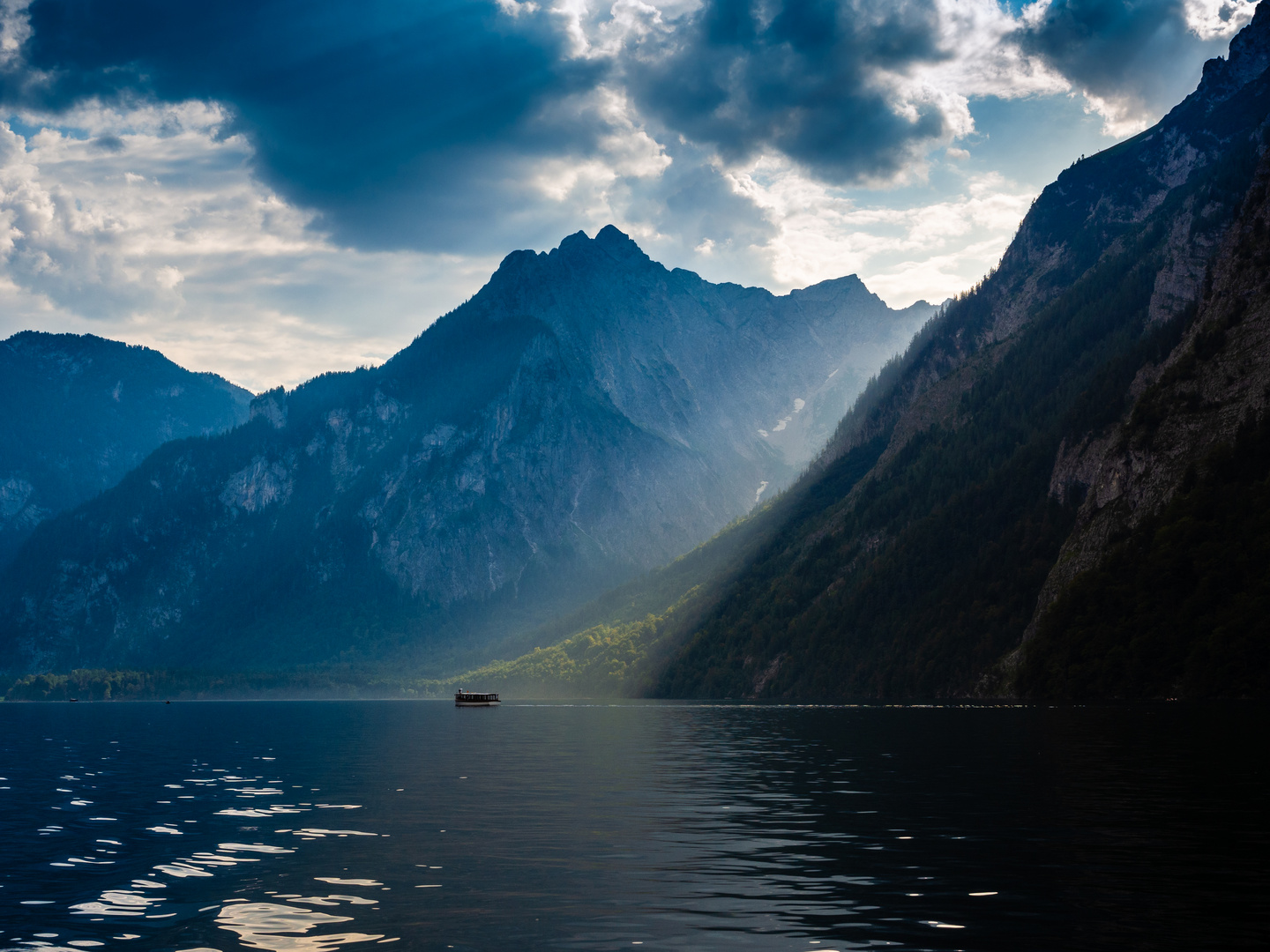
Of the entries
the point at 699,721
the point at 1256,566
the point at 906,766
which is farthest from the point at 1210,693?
the point at 906,766

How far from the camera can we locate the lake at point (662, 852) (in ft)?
101

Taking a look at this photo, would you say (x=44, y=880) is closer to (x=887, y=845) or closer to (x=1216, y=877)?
(x=887, y=845)

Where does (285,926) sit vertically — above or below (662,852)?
above

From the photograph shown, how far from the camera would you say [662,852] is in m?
44.9

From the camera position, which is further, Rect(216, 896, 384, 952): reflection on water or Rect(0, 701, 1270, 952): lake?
Rect(0, 701, 1270, 952): lake

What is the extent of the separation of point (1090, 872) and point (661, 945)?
17.5 m

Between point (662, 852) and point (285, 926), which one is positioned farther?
point (662, 852)

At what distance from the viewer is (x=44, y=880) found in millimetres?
39562

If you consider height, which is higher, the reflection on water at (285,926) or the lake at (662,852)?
the reflection on water at (285,926)

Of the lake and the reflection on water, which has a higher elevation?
the reflection on water

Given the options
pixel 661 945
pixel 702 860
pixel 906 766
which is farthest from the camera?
pixel 906 766

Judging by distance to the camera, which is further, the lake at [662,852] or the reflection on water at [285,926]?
the lake at [662,852]

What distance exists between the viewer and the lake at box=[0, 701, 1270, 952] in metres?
30.8

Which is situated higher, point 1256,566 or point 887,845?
point 1256,566
